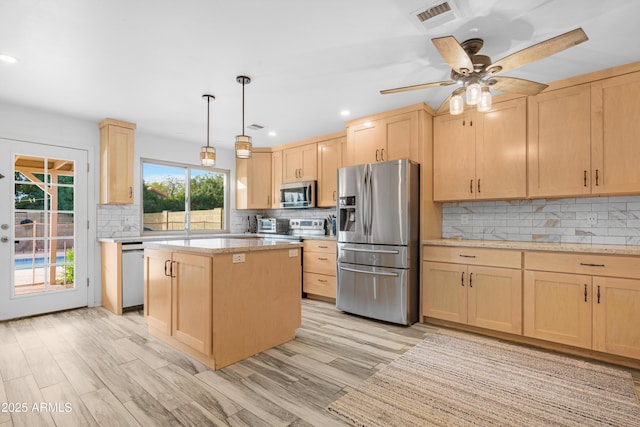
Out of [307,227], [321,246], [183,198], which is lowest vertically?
[321,246]

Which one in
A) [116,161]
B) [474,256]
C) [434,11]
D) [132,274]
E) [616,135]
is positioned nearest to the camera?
[434,11]

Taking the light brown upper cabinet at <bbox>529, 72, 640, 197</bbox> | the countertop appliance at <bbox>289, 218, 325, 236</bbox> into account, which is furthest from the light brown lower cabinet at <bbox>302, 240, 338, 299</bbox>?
the light brown upper cabinet at <bbox>529, 72, 640, 197</bbox>

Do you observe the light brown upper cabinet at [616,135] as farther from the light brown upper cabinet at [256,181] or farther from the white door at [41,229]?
the white door at [41,229]

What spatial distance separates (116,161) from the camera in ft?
13.8

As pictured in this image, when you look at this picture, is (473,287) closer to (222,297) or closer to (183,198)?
(222,297)

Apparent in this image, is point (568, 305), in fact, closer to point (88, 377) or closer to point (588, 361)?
point (588, 361)

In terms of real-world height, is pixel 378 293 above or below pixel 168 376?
above

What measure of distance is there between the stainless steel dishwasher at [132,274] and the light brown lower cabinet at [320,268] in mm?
2167

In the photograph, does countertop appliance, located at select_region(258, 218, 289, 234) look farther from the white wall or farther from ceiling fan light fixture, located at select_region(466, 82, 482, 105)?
ceiling fan light fixture, located at select_region(466, 82, 482, 105)

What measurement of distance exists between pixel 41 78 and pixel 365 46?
2.94 metres

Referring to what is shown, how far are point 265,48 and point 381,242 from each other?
225cm

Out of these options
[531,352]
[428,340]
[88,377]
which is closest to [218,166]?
[88,377]

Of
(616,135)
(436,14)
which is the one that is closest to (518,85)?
(436,14)

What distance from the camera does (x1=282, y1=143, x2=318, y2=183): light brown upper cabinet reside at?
5.14 meters
